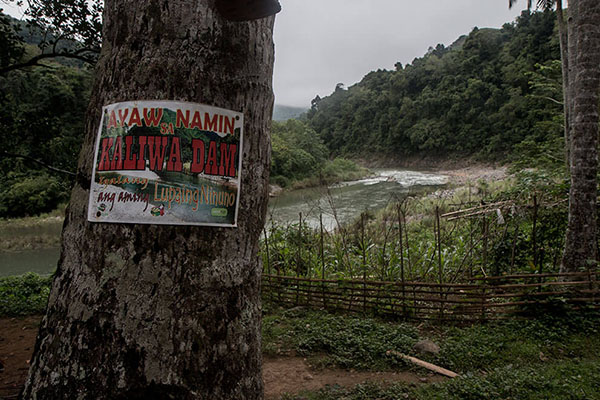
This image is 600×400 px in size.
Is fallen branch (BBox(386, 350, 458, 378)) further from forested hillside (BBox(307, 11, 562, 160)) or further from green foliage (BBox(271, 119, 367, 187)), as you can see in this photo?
forested hillside (BBox(307, 11, 562, 160))

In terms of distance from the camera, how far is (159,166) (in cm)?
87

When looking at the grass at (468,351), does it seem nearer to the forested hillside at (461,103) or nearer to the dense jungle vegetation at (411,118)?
the dense jungle vegetation at (411,118)

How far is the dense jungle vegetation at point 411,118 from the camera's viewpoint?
4.12 m

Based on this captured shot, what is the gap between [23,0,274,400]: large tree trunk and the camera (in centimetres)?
79

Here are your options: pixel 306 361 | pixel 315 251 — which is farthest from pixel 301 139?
pixel 306 361

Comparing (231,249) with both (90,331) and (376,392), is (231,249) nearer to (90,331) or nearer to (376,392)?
(90,331)

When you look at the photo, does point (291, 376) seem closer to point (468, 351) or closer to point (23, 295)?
point (468, 351)

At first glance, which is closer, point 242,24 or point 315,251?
point 242,24

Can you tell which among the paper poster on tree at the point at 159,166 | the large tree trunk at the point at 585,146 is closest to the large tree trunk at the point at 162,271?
the paper poster on tree at the point at 159,166

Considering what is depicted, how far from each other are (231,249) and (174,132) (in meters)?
0.34

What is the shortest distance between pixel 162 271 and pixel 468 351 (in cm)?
255

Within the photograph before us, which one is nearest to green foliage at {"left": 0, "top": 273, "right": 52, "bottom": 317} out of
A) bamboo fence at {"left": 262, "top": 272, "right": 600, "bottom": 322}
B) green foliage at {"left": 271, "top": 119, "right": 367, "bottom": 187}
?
bamboo fence at {"left": 262, "top": 272, "right": 600, "bottom": 322}

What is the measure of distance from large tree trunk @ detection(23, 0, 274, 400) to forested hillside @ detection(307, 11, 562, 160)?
2195cm

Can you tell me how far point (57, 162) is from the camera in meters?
3.96
